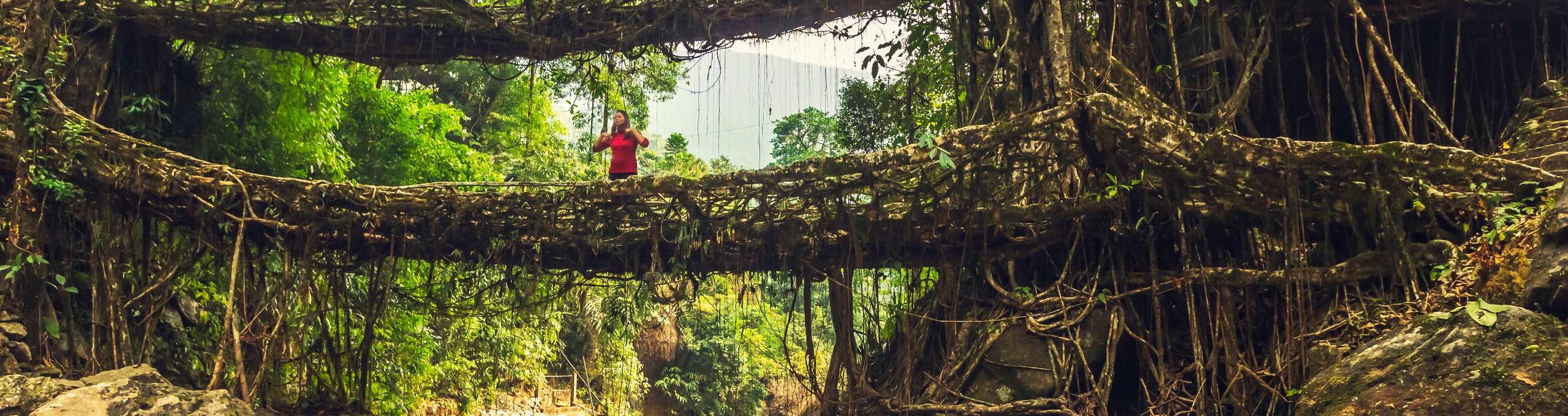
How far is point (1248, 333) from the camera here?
16.4 feet

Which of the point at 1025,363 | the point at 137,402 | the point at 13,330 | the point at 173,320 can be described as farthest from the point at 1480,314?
the point at 173,320

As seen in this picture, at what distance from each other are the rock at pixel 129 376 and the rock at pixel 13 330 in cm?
48

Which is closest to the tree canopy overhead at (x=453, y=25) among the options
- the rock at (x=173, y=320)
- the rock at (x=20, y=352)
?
the rock at (x=173, y=320)

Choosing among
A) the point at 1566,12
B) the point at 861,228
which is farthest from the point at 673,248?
the point at 1566,12

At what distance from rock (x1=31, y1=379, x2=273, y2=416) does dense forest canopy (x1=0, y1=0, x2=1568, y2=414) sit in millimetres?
687

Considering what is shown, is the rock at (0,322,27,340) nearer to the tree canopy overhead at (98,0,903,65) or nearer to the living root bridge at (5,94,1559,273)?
the living root bridge at (5,94,1559,273)

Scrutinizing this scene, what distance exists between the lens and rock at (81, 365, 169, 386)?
18.0 ft

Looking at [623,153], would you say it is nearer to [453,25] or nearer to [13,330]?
[453,25]

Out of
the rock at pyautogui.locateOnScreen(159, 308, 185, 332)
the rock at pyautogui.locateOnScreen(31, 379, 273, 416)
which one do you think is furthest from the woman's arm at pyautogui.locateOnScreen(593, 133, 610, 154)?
the rock at pyautogui.locateOnScreen(159, 308, 185, 332)

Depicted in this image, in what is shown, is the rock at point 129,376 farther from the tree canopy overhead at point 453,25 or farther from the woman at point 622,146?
the woman at point 622,146

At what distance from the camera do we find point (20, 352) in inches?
231

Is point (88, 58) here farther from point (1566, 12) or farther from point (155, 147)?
point (1566, 12)

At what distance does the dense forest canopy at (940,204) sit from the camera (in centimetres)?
480

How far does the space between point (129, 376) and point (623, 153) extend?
9.74ft
